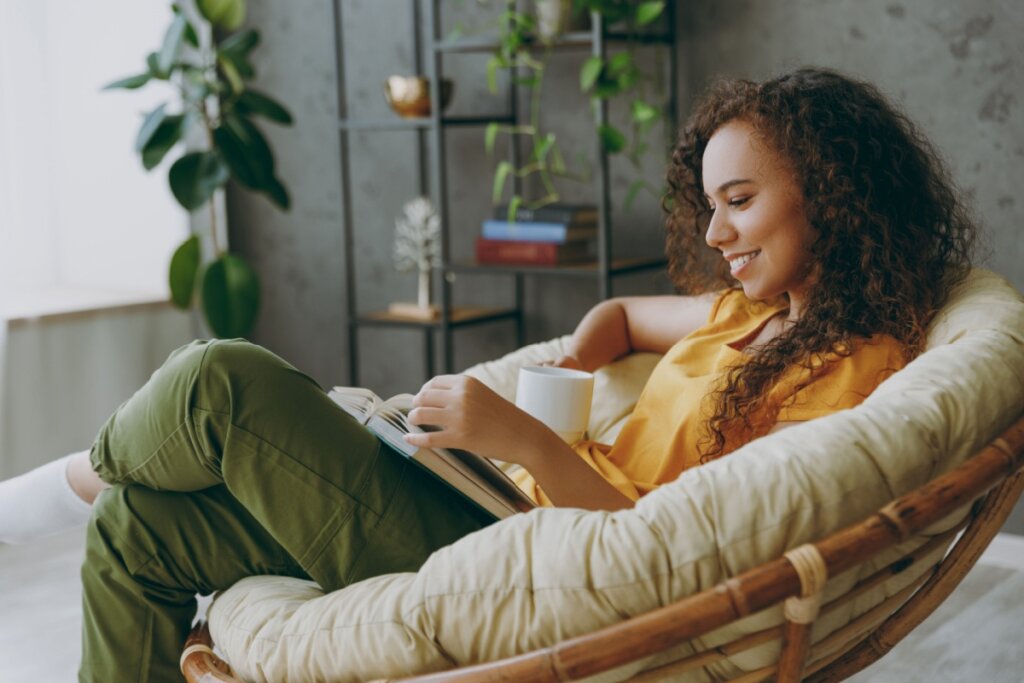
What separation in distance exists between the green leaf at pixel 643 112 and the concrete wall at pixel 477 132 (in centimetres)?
20

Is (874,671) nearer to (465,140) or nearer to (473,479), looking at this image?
(473,479)

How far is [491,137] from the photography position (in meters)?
3.14

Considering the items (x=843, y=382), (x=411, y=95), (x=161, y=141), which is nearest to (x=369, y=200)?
(x=411, y=95)

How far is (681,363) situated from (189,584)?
765 millimetres

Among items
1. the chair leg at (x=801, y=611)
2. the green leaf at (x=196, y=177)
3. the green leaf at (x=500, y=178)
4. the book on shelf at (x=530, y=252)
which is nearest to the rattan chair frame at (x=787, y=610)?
the chair leg at (x=801, y=611)

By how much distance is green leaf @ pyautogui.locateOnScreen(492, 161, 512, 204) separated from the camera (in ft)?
10.4

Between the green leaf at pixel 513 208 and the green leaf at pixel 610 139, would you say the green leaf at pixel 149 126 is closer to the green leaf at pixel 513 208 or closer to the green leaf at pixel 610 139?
the green leaf at pixel 513 208

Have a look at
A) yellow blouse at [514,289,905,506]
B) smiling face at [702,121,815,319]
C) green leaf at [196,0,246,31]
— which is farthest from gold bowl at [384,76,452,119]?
smiling face at [702,121,815,319]

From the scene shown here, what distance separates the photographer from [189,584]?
1585 millimetres

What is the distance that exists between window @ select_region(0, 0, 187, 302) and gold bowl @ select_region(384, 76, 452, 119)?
0.77 m

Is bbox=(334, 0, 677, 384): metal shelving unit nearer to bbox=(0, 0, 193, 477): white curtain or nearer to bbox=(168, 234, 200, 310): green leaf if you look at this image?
bbox=(168, 234, 200, 310): green leaf

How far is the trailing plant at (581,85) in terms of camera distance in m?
2.87

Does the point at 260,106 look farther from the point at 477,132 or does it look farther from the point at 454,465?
the point at 454,465

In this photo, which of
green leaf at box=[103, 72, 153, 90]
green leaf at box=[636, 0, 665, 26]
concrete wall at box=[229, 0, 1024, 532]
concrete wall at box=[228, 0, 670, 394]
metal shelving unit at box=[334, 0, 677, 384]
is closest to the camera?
concrete wall at box=[229, 0, 1024, 532]
